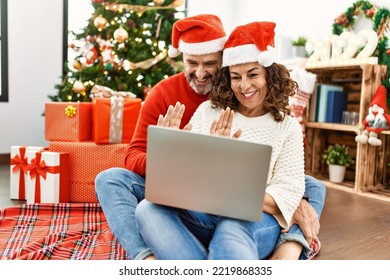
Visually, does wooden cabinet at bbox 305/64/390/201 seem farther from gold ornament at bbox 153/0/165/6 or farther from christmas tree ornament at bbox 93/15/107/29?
christmas tree ornament at bbox 93/15/107/29

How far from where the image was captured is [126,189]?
4.25 feet

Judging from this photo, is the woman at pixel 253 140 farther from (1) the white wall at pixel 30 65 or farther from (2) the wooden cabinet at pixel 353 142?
(1) the white wall at pixel 30 65

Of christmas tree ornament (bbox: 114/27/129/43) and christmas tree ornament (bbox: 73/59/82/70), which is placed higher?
christmas tree ornament (bbox: 114/27/129/43)

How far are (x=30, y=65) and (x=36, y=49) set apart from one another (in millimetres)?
134

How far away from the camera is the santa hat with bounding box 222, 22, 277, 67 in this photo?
4.10ft

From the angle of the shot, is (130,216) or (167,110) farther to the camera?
(167,110)

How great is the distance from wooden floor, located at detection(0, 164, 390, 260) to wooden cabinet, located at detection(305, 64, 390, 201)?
0.17 meters

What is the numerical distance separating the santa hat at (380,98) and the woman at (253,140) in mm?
1369

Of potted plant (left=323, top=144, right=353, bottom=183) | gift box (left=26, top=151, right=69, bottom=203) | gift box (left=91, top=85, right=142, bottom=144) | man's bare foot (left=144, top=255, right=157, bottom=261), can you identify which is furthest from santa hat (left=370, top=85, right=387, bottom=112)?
man's bare foot (left=144, top=255, right=157, bottom=261)

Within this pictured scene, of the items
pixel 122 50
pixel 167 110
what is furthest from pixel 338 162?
pixel 167 110

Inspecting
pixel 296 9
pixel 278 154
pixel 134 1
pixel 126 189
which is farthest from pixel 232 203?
pixel 296 9

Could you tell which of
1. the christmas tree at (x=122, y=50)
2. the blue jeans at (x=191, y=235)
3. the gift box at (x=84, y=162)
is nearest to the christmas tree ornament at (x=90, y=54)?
the christmas tree at (x=122, y=50)

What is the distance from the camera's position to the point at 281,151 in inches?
47.9

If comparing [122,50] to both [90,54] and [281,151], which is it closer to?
[90,54]
